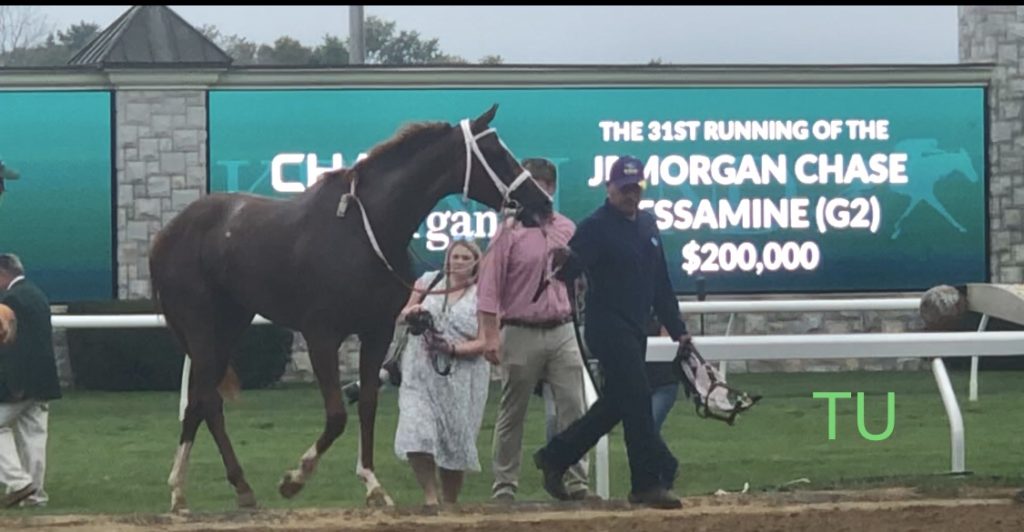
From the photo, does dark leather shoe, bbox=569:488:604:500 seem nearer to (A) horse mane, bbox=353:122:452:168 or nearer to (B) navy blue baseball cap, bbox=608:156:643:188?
(B) navy blue baseball cap, bbox=608:156:643:188

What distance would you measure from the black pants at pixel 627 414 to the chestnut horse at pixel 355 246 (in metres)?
0.69

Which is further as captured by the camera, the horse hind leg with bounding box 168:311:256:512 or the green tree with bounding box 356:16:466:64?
the green tree with bounding box 356:16:466:64

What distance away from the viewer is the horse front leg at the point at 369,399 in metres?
7.41

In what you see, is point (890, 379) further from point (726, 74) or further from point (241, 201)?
point (241, 201)

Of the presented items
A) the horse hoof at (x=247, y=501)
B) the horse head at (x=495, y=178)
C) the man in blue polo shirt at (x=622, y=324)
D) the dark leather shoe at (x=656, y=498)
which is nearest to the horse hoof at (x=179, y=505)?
the horse hoof at (x=247, y=501)

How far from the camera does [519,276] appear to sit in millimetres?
7656

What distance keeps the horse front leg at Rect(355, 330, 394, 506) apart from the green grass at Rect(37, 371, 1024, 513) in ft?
2.58

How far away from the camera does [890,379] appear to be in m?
15.2

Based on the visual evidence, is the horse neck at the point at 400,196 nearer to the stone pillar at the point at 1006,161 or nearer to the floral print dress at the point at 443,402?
the floral print dress at the point at 443,402

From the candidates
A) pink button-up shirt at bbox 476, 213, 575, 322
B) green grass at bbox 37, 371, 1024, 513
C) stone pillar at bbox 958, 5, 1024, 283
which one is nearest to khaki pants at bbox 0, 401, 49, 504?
green grass at bbox 37, 371, 1024, 513

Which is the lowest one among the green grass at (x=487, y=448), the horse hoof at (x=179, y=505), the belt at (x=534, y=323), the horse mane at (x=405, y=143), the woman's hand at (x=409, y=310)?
the green grass at (x=487, y=448)

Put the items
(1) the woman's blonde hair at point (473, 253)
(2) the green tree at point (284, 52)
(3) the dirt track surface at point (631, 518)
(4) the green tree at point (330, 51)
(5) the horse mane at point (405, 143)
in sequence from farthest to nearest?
(2) the green tree at point (284, 52) < (4) the green tree at point (330, 51) < (1) the woman's blonde hair at point (473, 253) < (5) the horse mane at point (405, 143) < (3) the dirt track surface at point (631, 518)

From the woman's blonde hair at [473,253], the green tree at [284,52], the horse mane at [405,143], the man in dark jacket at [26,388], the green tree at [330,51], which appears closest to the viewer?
the horse mane at [405,143]

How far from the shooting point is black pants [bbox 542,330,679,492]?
7.17 m
